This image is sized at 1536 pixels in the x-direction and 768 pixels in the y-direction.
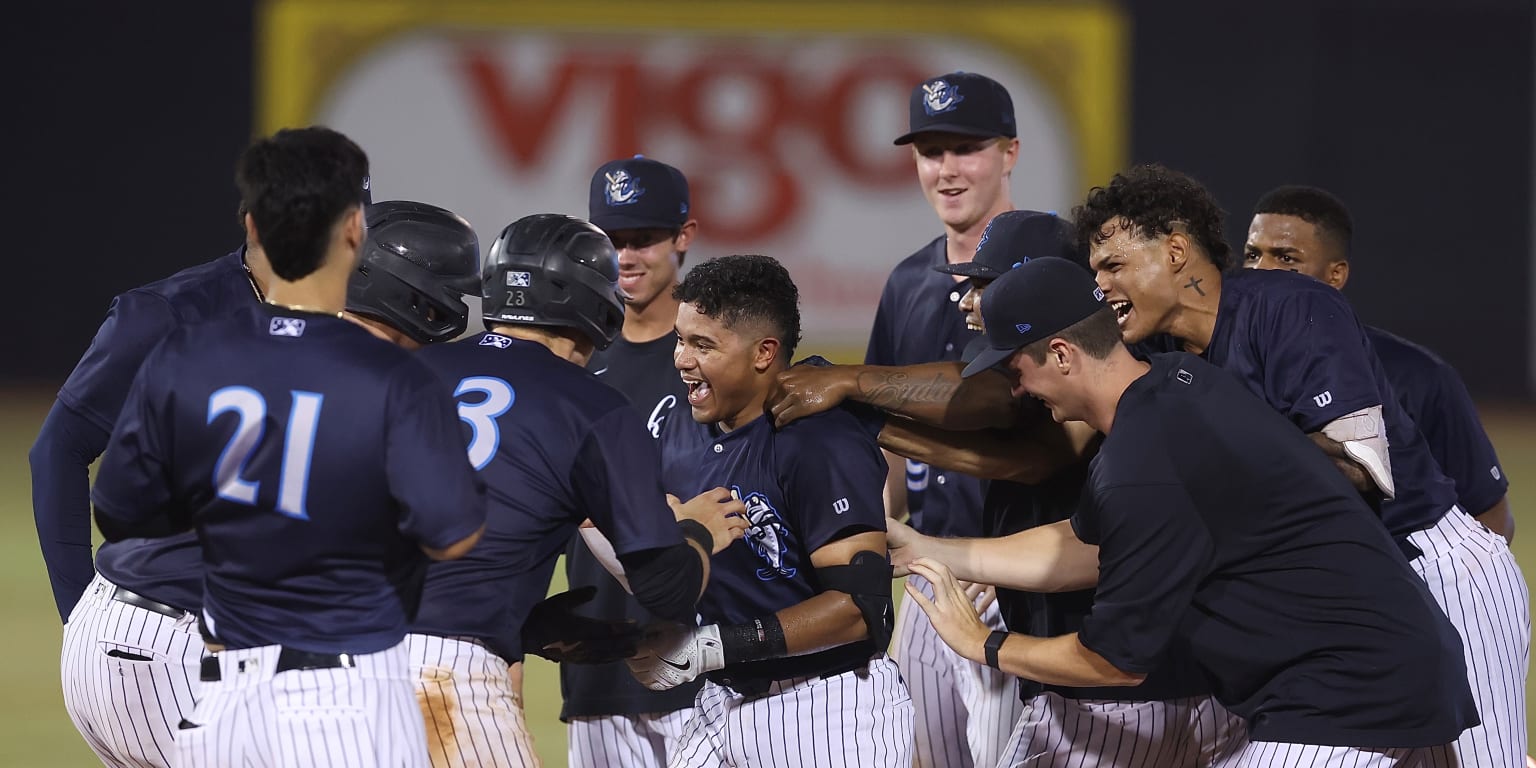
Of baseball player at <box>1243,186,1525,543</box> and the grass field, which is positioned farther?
the grass field

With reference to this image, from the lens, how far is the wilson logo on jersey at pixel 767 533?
4520 millimetres

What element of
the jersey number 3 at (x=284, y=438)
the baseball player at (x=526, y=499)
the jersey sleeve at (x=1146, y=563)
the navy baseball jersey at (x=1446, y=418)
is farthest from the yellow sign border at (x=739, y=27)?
the jersey number 3 at (x=284, y=438)

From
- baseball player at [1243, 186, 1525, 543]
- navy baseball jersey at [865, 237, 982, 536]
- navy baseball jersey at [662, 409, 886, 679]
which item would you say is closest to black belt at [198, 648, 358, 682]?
navy baseball jersey at [662, 409, 886, 679]

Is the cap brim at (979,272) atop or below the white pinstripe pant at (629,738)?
atop

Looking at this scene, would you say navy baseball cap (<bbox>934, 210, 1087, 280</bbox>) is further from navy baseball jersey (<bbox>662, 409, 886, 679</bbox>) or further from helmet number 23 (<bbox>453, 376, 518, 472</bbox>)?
helmet number 23 (<bbox>453, 376, 518, 472</bbox>)

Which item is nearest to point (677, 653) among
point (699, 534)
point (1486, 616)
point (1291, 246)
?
point (699, 534)

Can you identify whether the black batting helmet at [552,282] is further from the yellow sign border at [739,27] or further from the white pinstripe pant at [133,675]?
the yellow sign border at [739,27]

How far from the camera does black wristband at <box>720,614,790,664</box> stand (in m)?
4.30

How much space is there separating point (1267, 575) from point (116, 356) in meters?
3.11

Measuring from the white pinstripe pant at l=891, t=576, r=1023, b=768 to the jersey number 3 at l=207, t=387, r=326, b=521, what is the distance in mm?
2697

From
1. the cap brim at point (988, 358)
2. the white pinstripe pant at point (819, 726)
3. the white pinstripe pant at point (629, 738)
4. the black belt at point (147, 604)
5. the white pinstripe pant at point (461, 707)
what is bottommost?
the white pinstripe pant at point (629, 738)

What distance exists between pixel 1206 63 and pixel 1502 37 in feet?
12.7

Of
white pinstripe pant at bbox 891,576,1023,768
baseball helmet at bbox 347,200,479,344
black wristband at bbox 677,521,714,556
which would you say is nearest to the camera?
black wristband at bbox 677,521,714,556

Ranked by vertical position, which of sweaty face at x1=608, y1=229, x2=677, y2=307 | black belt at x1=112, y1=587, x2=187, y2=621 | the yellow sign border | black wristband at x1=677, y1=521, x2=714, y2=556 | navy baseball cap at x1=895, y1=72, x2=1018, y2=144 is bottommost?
black belt at x1=112, y1=587, x2=187, y2=621
